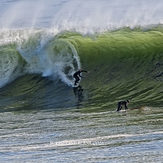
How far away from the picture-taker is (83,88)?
74.6 ft

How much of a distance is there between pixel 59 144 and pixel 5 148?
1.08 meters

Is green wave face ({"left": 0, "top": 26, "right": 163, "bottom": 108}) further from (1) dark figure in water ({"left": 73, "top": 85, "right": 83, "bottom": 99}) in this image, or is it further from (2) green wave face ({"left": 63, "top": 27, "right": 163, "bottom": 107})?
(1) dark figure in water ({"left": 73, "top": 85, "right": 83, "bottom": 99})

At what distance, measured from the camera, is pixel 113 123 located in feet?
52.2

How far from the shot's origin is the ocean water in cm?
1327

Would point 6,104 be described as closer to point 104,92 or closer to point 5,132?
point 104,92

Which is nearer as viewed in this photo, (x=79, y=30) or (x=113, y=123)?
(x=113, y=123)

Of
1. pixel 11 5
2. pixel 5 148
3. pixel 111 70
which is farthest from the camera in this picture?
pixel 11 5

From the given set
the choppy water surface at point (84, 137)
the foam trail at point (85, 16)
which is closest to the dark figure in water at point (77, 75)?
the choppy water surface at point (84, 137)

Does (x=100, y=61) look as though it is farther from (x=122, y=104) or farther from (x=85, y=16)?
(x=85, y=16)

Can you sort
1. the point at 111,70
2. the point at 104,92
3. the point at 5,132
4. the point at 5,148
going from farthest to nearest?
the point at 111,70 < the point at 104,92 < the point at 5,132 < the point at 5,148

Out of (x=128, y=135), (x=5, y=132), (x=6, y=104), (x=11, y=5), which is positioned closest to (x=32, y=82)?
(x=6, y=104)

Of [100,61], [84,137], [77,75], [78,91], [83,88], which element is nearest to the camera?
[84,137]

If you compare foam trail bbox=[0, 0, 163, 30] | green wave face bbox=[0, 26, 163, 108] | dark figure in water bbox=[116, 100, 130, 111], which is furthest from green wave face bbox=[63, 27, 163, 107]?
foam trail bbox=[0, 0, 163, 30]

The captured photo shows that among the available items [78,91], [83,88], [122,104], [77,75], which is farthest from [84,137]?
[77,75]
